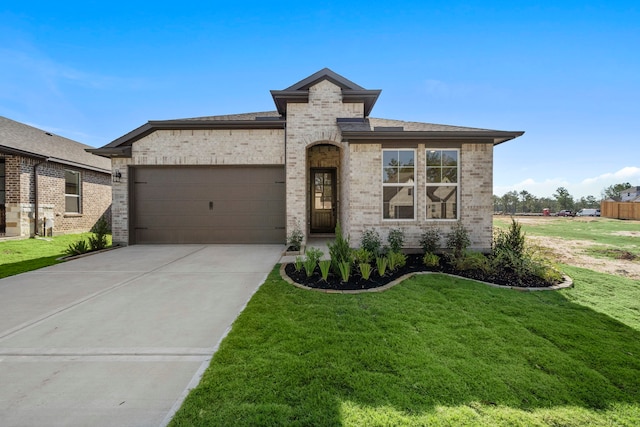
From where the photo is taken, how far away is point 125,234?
31.0 feet

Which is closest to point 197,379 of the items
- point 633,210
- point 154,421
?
point 154,421

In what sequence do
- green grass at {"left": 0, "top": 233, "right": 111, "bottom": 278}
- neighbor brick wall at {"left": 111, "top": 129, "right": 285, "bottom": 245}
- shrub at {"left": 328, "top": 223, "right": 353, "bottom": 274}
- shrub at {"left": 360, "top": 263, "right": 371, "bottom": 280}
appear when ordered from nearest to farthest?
shrub at {"left": 360, "top": 263, "right": 371, "bottom": 280} → shrub at {"left": 328, "top": 223, "right": 353, "bottom": 274} → green grass at {"left": 0, "top": 233, "right": 111, "bottom": 278} → neighbor brick wall at {"left": 111, "top": 129, "right": 285, "bottom": 245}

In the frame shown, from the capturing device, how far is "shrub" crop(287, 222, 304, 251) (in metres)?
8.46

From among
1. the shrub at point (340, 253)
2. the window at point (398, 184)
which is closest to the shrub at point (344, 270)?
the shrub at point (340, 253)

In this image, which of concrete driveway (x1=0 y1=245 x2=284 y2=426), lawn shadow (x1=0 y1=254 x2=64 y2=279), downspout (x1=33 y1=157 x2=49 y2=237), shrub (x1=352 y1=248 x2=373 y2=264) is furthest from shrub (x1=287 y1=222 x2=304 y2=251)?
downspout (x1=33 y1=157 x2=49 y2=237)

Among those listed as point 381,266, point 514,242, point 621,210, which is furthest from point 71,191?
point 621,210

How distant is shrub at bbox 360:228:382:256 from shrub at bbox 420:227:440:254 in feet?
3.90

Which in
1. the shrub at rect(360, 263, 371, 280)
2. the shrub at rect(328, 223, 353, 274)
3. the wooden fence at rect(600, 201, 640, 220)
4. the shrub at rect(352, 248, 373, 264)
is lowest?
the shrub at rect(360, 263, 371, 280)

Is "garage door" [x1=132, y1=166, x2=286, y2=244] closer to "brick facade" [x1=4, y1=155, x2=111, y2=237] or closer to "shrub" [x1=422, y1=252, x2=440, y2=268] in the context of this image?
"shrub" [x1=422, y1=252, x2=440, y2=268]

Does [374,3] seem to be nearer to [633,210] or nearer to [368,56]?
[368,56]

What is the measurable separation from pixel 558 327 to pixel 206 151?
9955 mm

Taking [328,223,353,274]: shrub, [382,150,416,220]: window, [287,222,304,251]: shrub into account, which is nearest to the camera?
[328,223,353,274]: shrub

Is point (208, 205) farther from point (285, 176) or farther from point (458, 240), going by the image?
point (458, 240)

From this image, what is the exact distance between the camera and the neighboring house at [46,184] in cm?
1122
